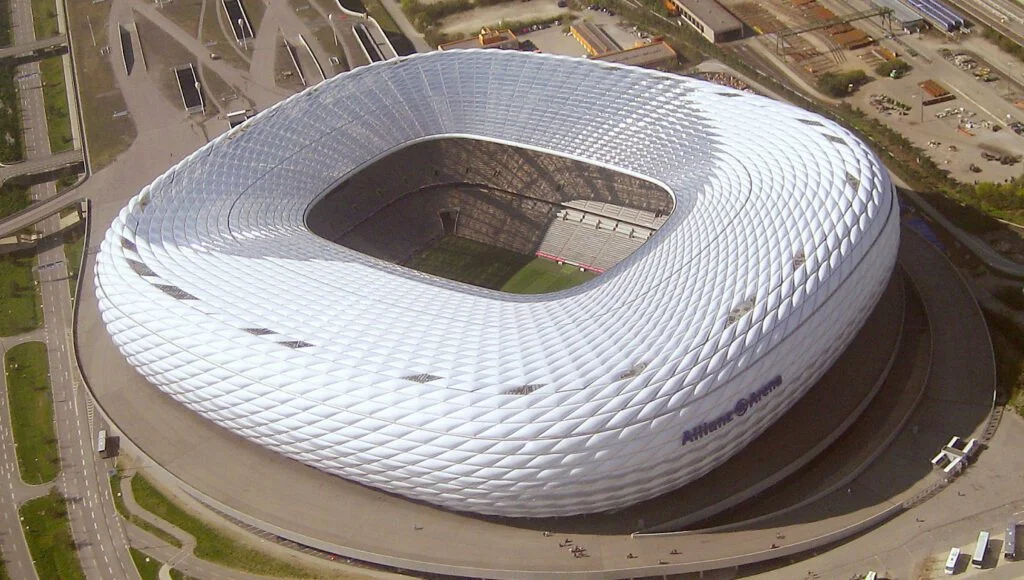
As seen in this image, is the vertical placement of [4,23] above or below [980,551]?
above

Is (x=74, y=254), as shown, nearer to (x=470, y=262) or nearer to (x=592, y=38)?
(x=470, y=262)

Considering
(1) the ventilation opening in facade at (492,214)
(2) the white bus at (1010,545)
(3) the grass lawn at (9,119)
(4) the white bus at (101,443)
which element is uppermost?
(3) the grass lawn at (9,119)

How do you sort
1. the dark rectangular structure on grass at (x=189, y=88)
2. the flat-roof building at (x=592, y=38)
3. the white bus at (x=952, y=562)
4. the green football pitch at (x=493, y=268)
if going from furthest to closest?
1. the flat-roof building at (x=592, y=38)
2. the dark rectangular structure on grass at (x=189, y=88)
3. the green football pitch at (x=493, y=268)
4. the white bus at (x=952, y=562)

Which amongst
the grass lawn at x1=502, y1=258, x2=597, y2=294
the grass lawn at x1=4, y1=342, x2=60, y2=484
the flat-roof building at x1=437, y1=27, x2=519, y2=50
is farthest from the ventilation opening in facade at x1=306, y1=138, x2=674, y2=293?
the flat-roof building at x1=437, y1=27, x2=519, y2=50

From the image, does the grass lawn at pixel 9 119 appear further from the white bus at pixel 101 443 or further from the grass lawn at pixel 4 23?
the white bus at pixel 101 443

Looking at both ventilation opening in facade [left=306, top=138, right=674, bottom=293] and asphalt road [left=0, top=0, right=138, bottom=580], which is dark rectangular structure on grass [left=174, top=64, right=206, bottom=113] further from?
ventilation opening in facade [left=306, top=138, right=674, bottom=293]

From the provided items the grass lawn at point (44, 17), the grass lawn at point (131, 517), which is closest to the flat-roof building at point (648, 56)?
the grass lawn at point (131, 517)

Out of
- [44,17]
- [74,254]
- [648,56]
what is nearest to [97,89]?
[44,17]
